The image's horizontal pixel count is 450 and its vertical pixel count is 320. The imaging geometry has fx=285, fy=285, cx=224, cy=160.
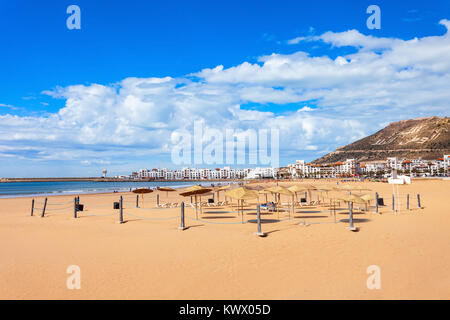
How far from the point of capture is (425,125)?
116 m

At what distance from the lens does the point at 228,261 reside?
24.5ft

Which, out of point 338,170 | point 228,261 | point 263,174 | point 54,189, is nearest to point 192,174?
point 263,174

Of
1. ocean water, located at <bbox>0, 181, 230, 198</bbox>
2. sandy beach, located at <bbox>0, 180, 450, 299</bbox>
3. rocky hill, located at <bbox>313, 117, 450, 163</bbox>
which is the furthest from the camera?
rocky hill, located at <bbox>313, 117, 450, 163</bbox>

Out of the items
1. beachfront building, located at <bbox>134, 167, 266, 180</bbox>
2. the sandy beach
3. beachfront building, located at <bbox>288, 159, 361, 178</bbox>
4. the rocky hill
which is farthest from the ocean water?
beachfront building, located at <bbox>134, 167, 266, 180</bbox>

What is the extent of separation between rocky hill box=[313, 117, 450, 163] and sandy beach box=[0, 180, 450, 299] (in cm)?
8952

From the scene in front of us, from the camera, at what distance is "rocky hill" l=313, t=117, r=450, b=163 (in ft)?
319

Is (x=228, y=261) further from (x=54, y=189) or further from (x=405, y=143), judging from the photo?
(x=405, y=143)

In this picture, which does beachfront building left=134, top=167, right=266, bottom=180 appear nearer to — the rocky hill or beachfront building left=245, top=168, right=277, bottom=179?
beachfront building left=245, top=168, right=277, bottom=179

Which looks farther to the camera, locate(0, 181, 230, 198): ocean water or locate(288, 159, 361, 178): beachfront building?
locate(288, 159, 361, 178): beachfront building

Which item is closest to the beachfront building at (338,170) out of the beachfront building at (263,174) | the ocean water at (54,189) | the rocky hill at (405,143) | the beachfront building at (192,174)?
the rocky hill at (405,143)

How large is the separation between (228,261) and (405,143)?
125924 mm

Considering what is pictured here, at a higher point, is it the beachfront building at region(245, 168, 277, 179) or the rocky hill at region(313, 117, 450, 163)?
the rocky hill at region(313, 117, 450, 163)
